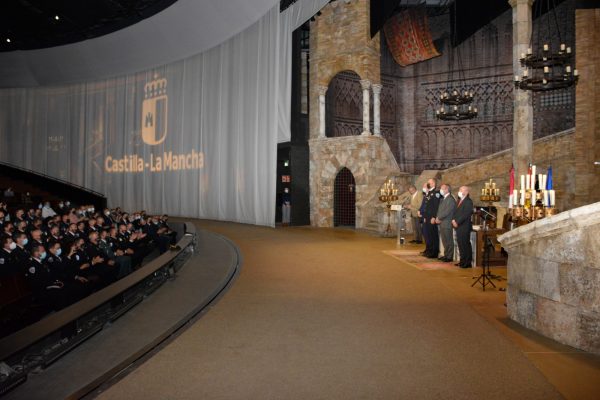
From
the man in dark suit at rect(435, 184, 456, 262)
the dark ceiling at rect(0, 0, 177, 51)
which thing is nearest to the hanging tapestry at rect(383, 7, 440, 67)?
the dark ceiling at rect(0, 0, 177, 51)

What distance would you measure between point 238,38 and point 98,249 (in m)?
13.0

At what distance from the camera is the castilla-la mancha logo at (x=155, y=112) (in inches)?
865

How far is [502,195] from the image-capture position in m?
15.7

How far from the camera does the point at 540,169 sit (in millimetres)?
15391

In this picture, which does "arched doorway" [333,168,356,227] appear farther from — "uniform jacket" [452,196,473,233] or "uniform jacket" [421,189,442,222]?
"uniform jacket" [452,196,473,233]

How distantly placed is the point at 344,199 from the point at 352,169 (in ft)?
4.20

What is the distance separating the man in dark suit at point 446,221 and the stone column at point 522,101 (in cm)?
510

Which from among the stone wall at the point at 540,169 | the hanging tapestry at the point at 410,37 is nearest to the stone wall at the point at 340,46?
the hanging tapestry at the point at 410,37

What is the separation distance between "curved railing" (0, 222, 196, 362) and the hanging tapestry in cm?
1661

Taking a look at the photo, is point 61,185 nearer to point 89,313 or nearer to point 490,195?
point 490,195

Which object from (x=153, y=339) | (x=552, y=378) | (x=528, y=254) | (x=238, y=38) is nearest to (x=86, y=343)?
(x=153, y=339)

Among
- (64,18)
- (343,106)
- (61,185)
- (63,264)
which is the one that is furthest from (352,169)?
(61,185)

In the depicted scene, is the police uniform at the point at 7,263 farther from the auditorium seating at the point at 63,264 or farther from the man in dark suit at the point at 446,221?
the man in dark suit at the point at 446,221

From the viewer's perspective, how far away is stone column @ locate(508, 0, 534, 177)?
13.5 metres
